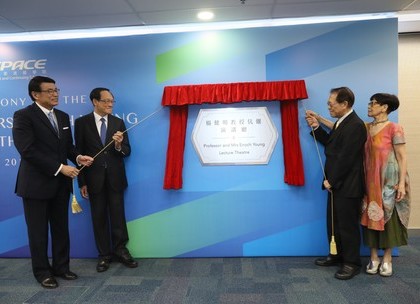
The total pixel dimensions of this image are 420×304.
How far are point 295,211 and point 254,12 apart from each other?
205 cm

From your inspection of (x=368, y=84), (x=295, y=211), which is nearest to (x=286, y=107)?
(x=368, y=84)

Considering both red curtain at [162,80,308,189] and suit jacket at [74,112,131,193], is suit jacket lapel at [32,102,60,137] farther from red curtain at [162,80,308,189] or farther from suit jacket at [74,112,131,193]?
red curtain at [162,80,308,189]

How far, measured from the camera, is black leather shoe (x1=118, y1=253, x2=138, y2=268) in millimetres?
3152

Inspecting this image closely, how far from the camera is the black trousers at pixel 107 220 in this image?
123 inches

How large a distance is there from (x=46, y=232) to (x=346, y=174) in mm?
2695

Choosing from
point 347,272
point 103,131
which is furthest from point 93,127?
point 347,272

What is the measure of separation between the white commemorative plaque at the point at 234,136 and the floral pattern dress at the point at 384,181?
0.95 m

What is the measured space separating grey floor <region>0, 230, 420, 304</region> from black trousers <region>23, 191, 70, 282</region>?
16cm

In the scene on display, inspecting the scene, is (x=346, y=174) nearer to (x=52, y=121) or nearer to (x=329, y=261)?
(x=329, y=261)

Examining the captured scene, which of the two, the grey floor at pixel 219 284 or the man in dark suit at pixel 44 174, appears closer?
the grey floor at pixel 219 284

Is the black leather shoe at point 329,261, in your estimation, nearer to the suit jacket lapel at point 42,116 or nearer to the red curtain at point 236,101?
the red curtain at point 236,101

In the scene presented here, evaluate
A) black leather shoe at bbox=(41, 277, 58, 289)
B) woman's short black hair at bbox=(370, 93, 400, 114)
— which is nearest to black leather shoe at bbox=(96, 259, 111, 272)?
black leather shoe at bbox=(41, 277, 58, 289)

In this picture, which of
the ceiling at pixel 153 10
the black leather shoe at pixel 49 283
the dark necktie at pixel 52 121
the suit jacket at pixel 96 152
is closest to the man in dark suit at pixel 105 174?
the suit jacket at pixel 96 152

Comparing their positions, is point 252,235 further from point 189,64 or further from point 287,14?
point 287,14
